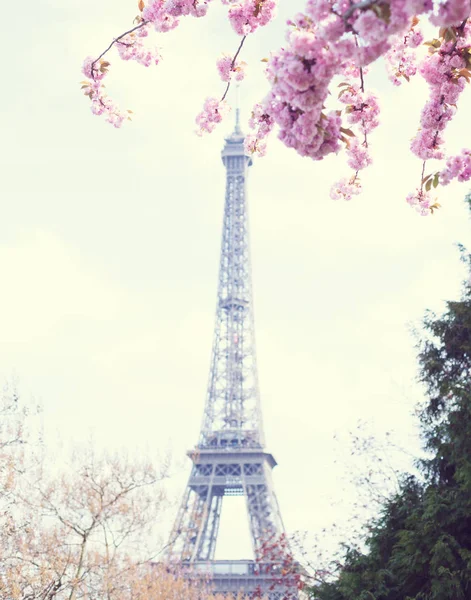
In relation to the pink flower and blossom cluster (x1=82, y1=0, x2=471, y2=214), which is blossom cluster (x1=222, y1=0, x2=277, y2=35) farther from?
the pink flower

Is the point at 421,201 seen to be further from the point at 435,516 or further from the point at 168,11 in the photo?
the point at 435,516

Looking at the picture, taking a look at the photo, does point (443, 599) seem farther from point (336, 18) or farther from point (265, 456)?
point (265, 456)

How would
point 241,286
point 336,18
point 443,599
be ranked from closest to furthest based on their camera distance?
point 336,18, point 443,599, point 241,286

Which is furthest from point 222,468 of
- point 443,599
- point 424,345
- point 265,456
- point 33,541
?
point 443,599

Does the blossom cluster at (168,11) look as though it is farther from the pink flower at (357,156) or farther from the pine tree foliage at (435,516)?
the pine tree foliage at (435,516)

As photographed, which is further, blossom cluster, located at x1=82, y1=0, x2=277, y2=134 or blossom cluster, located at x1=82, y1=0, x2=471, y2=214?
blossom cluster, located at x1=82, y1=0, x2=277, y2=134

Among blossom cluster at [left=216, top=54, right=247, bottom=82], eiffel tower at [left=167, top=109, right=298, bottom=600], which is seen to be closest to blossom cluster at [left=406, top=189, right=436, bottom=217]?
blossom cluster at [left=216, top=54, right=247, bottom=82]

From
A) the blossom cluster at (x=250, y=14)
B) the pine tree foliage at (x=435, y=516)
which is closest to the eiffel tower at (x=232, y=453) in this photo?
the pine tree foliage at (x=435, y=516)

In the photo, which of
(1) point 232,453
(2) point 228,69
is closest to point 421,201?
(2) point 228,69
